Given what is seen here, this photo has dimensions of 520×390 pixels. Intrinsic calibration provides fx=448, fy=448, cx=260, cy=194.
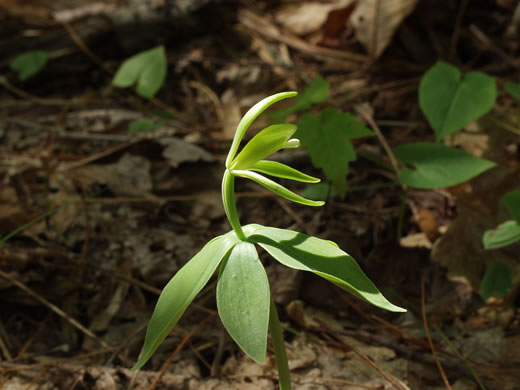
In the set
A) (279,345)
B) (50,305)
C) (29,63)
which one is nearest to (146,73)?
(29,63)

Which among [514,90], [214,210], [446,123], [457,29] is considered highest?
[457,29]

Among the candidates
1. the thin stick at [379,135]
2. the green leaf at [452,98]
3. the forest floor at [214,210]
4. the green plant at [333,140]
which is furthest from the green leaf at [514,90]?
the green plant at [333,140]

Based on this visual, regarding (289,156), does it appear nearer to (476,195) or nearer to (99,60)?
(476,195)

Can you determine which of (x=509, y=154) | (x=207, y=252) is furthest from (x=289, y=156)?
(x=207, y=252)

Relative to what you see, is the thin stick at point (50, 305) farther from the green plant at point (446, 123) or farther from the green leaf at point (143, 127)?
the green plant at point (446, 123)

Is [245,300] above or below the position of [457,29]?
below

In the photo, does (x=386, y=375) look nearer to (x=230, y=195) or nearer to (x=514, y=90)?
(x=230, y=195)
